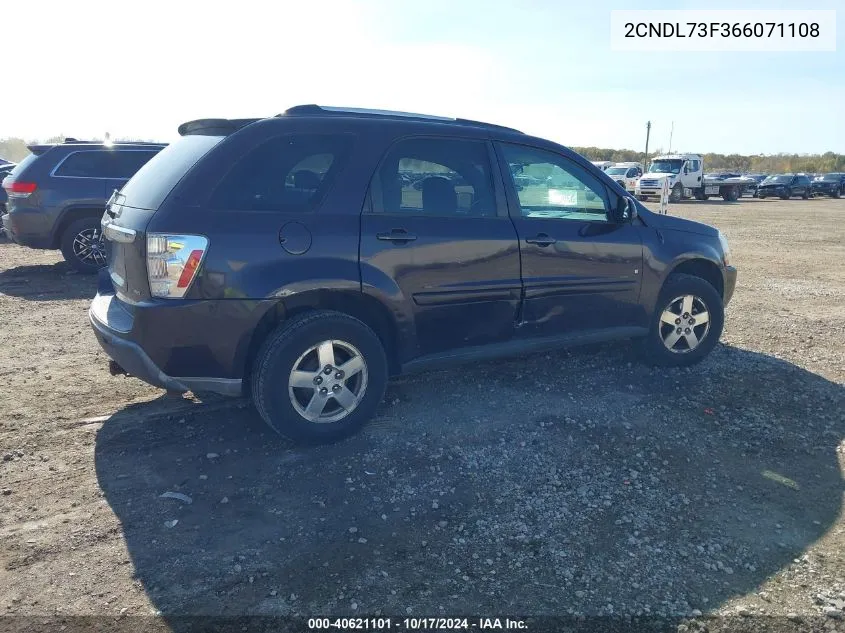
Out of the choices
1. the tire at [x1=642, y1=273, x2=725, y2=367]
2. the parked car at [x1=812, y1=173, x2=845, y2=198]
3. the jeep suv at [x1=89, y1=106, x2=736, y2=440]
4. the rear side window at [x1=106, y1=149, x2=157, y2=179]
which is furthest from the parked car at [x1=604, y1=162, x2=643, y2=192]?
the jeep suv at [x1=89, y1=106, x2=736, y2=440]

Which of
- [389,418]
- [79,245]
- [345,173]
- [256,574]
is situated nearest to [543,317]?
[389,418]

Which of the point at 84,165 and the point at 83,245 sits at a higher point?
the point at 84,165

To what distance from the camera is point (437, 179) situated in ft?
13.8

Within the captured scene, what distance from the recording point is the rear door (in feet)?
12.9

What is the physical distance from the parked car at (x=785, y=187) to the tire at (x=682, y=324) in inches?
1445

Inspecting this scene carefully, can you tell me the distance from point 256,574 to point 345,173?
225cm

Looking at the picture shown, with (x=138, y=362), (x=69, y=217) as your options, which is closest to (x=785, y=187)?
(x=69, y=217)

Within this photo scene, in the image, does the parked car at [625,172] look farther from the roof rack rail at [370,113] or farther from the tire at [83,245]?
the roof rack rail at [370,113]

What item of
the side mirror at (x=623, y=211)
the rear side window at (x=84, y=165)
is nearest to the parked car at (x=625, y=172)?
the rear side window at (x=84, y=165)

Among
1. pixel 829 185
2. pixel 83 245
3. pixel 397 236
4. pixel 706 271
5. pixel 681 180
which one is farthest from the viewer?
pixel 829 185

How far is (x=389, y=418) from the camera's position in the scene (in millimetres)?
4336

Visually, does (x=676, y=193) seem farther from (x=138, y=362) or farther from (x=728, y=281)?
(x=138, y=362)

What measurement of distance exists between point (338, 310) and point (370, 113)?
4.32 ft

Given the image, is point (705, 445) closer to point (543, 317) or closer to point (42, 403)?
point (543, 317)
